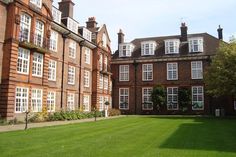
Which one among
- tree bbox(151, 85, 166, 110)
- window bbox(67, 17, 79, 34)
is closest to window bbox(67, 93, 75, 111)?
window bbox(67, 17, 79, 34)

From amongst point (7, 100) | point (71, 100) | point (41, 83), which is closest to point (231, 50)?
point (71, 100)

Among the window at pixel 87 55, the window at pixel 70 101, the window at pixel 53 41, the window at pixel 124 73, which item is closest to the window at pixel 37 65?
the window at pixel 53 41

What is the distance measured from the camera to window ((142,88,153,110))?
3944cm

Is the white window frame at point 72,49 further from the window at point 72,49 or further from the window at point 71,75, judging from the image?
the window at point 71,75

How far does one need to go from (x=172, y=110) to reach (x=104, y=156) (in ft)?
101

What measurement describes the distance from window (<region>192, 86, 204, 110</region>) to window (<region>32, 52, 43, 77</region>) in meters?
21.5

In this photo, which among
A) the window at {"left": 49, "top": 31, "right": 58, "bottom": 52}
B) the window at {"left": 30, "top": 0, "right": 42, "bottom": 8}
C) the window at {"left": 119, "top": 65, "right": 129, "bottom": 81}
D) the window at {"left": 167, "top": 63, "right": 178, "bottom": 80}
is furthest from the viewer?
the window at {"left": 119, "top": 65, "right": 129, "bottom": 81}

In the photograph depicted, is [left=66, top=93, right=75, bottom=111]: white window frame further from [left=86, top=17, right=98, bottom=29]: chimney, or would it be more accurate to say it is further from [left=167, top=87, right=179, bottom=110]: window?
[left=167, top=87, right=179, bottom=110]: window

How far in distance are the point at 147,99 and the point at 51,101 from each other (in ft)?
56.7

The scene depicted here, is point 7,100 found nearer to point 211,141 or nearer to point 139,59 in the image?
point 211,141

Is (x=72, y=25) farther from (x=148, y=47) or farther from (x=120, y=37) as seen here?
(x=120, y=37)

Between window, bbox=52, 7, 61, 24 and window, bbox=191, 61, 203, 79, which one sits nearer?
window, bbox=52, 7, 61, 24

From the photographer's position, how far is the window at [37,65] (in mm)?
22422

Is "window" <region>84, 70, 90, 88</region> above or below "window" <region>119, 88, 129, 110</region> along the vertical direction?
above
